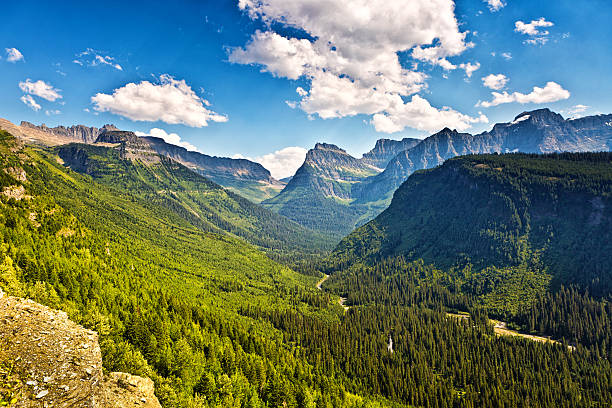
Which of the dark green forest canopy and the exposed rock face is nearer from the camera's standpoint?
the exposed rock face

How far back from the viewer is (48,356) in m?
28.5

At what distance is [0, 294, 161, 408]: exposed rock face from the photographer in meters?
26.8

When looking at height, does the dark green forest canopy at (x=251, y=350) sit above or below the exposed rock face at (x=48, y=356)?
below

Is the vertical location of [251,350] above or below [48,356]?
below

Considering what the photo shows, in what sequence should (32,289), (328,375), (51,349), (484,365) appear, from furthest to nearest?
(484,365) → (328,375) → (32,289) → (51,349)

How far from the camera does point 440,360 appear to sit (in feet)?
573

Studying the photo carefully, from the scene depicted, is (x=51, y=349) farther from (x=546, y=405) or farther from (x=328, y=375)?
(x=546, y=405)

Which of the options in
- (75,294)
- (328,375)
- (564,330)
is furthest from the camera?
(564,330)

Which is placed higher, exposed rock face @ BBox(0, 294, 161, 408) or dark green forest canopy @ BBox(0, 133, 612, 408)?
exposed rock face @ BBox(0, 294, 161, 408)

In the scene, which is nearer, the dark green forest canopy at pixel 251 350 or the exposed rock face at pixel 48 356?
the exposed rock face at pixel 48 356

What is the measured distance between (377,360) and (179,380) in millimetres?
125731

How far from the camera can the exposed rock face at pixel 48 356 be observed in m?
26.8

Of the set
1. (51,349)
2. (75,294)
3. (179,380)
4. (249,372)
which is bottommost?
(249,372)

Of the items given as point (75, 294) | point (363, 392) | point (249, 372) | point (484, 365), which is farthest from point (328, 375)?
point (75, 294)
